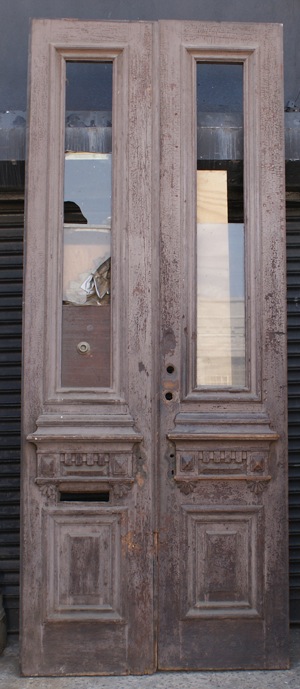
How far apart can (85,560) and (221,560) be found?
0.79 metres

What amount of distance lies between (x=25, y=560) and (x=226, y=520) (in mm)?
1176

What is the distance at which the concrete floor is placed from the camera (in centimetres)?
420

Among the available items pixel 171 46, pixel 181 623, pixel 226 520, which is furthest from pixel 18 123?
pixel 181 623

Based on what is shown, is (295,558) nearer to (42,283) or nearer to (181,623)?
(181,623)

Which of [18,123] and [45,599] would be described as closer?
[45,599]

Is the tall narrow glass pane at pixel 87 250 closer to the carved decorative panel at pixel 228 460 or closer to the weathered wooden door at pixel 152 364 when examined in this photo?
the weathered wooden door at pixel 152 364

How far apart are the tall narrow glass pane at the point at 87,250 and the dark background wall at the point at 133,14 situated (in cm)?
105

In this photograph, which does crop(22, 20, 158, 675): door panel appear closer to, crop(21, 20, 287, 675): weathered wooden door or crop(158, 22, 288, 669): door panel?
crop(21, 20, 287, 675): weathered wooden door

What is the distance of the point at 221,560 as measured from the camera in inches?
176

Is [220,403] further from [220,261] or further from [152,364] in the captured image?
[220,261]

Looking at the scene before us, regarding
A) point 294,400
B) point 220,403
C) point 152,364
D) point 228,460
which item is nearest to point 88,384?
point 152,364

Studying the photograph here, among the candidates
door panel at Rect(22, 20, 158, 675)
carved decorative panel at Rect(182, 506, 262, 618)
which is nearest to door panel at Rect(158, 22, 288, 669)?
carved decorative panel at Rect(182, 506, 262, 618)

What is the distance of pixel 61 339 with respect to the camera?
4.56 metres

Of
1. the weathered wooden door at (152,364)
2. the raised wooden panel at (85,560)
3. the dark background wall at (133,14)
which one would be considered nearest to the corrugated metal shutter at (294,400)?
the weathered wooden door at (152,364)
